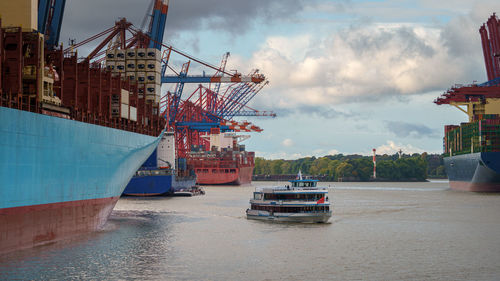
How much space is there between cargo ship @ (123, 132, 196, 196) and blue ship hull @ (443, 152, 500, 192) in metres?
54.0

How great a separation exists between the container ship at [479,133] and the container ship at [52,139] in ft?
250

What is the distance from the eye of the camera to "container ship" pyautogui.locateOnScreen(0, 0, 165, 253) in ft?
99.2

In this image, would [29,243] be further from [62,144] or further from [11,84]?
[11,84]

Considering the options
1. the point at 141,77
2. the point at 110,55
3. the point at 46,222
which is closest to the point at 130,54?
the point at 110,55

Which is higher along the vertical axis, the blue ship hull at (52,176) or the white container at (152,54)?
the white container at (152,54)

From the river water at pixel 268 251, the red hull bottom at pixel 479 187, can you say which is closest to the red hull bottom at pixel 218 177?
the red hull bottom at pixel 479 187

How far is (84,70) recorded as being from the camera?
4372cm

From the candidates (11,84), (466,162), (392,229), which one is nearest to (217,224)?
(392,229)

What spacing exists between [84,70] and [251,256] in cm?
1915

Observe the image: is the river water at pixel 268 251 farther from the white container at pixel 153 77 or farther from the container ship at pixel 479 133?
the container ship at pixel 479 133

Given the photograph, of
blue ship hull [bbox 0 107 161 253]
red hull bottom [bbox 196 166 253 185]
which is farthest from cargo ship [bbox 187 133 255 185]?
blue ship hull [bbox 0 107 161 253]

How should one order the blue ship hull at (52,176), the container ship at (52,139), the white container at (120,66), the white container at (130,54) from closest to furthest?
the blue ship hull at (52,176)
the container ship at (52,139)
the white container at (130,54)
the white container at (120,66)

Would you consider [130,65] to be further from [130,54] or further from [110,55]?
[110,55]

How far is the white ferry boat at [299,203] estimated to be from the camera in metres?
52.0
